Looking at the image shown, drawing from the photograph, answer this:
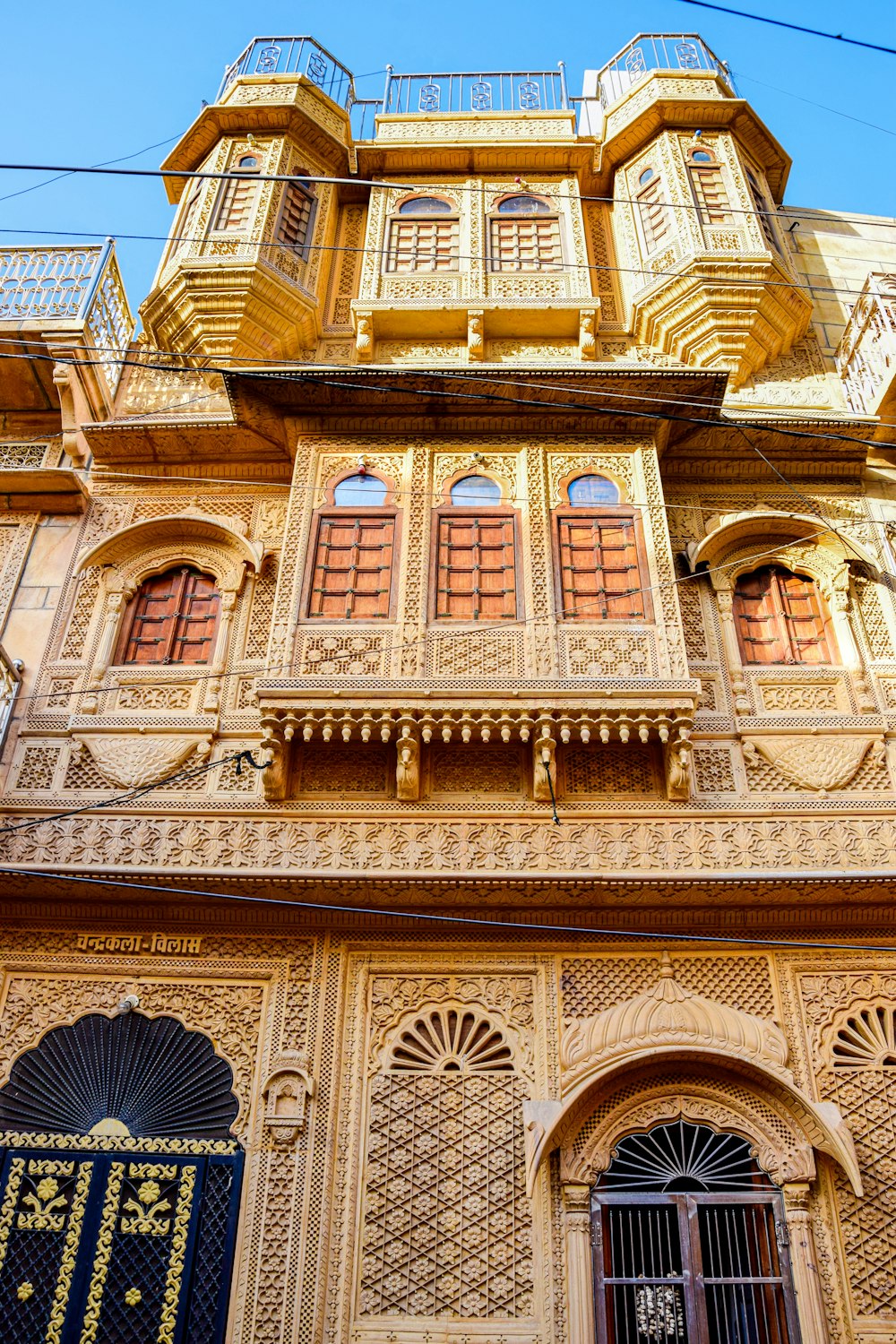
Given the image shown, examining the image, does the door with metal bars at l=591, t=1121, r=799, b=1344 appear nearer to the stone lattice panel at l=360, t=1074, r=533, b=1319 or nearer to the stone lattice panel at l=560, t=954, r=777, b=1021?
the stone lattice panel at l=360, t=1074, r=533, b=1319

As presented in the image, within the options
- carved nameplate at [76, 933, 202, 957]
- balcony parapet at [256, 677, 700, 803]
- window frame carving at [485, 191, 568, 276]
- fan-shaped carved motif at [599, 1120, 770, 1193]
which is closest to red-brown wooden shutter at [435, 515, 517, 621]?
balcony parapet at [256, 677, 700, 803]

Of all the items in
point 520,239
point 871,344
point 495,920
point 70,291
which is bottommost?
point 495,920

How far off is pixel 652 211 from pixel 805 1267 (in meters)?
9.48

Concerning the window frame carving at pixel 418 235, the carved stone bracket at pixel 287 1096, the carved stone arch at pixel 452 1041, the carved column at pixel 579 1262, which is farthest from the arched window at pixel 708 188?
the carved column at pixel 579 1262

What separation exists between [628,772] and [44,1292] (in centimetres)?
499

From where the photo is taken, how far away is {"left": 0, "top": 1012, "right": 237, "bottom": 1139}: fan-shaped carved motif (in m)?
6.75

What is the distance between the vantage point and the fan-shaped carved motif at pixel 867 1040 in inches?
267

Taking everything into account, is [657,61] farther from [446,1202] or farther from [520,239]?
[446,1202]

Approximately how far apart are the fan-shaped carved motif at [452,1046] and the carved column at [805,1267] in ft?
6.20

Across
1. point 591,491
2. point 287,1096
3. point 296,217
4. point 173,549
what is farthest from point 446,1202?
point 296,217

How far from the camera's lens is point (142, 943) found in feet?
23.9

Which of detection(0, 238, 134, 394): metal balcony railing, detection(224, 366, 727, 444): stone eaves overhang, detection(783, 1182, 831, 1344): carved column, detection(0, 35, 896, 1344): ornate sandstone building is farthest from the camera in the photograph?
detection(0, 238, 134, 394): metal balcony railing

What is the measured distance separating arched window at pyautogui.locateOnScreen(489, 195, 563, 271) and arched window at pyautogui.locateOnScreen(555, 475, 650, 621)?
3.10 meters

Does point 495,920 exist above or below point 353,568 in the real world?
below
